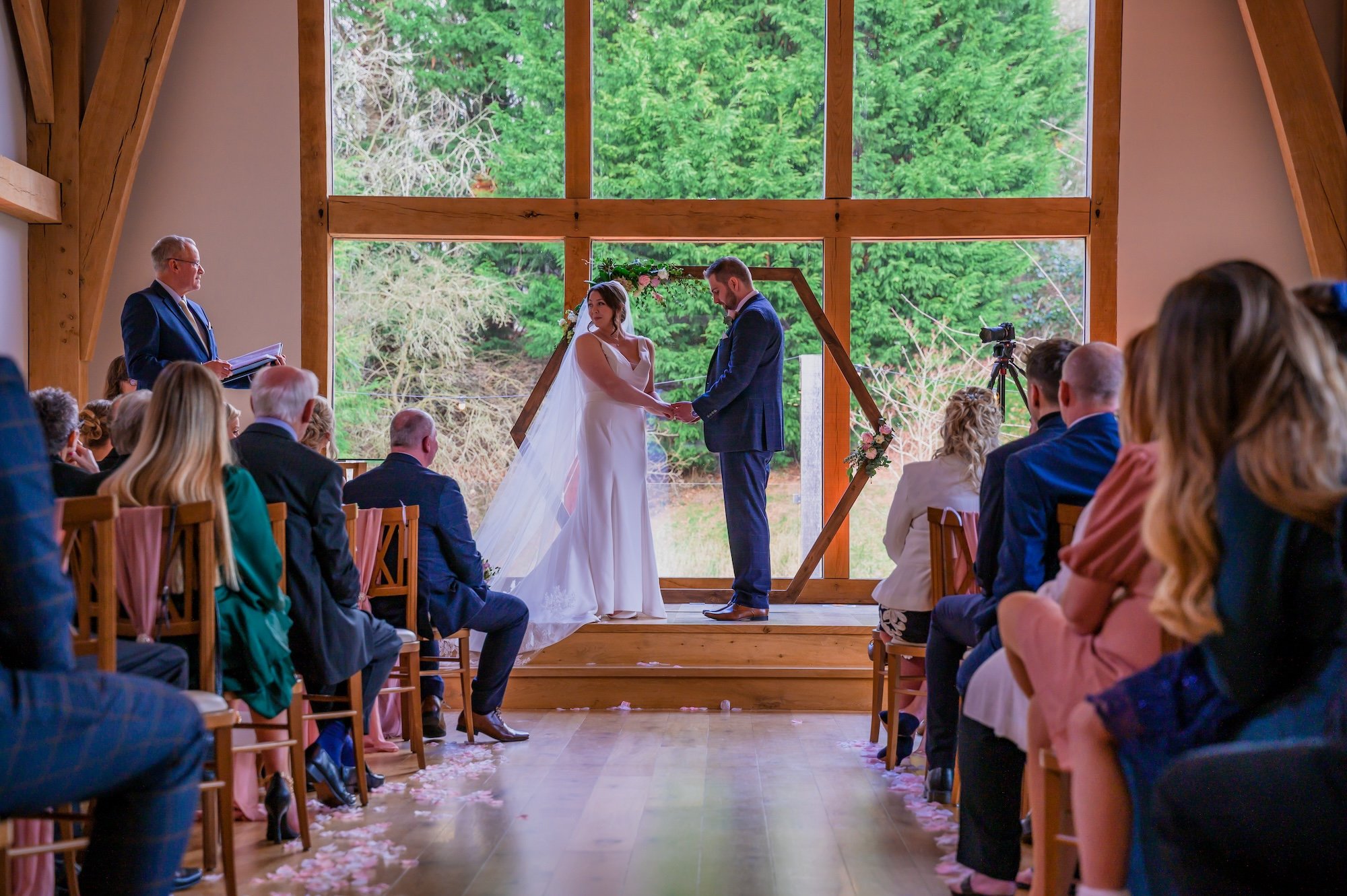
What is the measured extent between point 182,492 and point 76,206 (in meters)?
4.39

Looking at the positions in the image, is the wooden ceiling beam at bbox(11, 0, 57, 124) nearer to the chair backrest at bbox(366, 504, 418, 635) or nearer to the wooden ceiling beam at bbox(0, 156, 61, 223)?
the wooden ceiling beam at bbox(0, 156, 61, 223)

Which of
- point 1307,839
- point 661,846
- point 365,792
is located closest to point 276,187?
point 365,792

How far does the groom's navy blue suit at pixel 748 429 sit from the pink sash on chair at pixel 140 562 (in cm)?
341

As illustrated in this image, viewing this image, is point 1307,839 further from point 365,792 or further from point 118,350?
point 118,350

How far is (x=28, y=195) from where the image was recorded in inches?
237

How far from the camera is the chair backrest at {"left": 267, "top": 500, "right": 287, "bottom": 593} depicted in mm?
3098

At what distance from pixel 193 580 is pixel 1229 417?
2.32 m

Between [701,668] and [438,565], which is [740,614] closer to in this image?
[701,668]

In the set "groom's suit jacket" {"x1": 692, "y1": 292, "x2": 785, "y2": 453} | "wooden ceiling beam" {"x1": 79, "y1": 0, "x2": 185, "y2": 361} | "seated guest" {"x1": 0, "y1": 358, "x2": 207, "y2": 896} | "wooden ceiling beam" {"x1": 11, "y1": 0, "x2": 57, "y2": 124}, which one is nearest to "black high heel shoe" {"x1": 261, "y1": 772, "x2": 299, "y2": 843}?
"seated guest" {"x1": 0, "y1": 358, "x2": 207, "y2": 896}

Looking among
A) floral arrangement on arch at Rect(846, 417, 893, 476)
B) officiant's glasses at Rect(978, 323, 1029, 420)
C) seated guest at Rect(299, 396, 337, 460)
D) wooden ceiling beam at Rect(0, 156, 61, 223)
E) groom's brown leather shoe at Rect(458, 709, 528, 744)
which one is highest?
wooden ceiling beam at Rect(0, 156, 61, 223)

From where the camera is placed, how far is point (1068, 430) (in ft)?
9.73

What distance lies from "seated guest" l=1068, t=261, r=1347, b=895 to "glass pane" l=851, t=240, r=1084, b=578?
508cm

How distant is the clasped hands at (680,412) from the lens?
19.1ft

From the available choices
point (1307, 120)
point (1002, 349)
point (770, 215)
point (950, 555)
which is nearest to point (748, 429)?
point (1002, 349)
